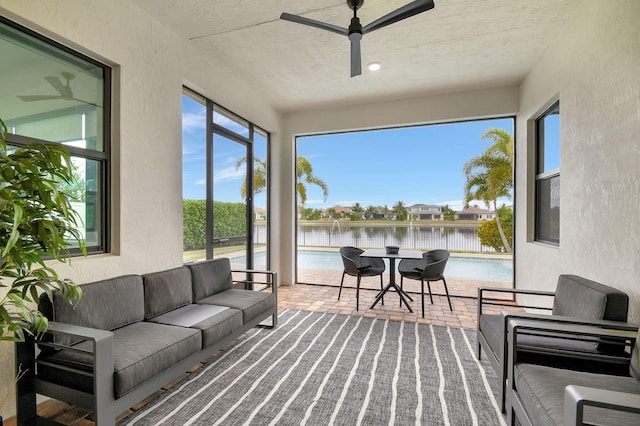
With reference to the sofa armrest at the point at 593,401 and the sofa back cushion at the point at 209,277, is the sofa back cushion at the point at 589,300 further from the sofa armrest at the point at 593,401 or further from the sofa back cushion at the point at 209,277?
the sofa back cushion at the point at 209,277

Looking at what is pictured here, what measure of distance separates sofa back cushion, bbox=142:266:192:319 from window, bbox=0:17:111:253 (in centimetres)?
48

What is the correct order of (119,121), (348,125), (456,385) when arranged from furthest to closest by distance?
(348,125) < (119,121) < (456,385)

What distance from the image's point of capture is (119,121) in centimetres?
251

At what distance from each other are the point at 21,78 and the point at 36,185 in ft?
5.05

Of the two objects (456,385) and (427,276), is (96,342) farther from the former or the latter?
(427,276)

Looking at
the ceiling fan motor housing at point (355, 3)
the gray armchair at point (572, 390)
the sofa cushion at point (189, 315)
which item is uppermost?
the ceiling fan motor housing at point (355, 3)

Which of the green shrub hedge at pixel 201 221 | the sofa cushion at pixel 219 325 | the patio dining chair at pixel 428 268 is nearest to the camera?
the sofa cushion at pixel 219 325

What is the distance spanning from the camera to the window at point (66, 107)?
77.6 inches

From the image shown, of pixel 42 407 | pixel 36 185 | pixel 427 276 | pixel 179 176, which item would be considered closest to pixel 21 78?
pixel 179 176

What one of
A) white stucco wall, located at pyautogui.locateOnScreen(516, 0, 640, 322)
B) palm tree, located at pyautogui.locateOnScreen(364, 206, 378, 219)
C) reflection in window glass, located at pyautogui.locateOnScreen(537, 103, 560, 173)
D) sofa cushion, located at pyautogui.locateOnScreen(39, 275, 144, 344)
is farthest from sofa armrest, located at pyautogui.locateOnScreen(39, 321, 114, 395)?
palm tree, located at pyautogui.locateOnScreen(364, 206, 378, 219)

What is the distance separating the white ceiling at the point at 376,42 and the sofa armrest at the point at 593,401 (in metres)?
2.90

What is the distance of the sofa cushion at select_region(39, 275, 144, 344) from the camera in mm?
1837

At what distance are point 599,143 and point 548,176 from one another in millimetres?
1405

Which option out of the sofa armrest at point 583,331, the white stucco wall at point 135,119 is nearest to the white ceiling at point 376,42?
the white stucco wall at point 135,119
